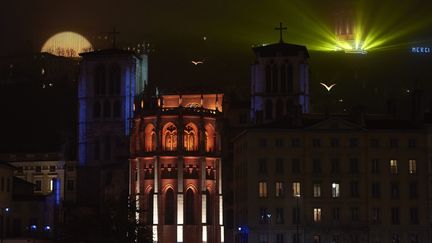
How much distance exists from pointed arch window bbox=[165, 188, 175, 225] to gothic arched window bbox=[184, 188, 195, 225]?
1.85m

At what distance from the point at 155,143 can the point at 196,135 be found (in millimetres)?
5707

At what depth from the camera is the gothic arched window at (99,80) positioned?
6676 inches

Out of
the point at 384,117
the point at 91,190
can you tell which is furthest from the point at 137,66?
the point at 384,117

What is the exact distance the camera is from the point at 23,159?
186125mm

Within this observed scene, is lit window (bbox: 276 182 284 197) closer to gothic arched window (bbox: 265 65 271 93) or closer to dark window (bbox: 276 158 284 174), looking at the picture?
dark window (bbox: 276 158 284 174)

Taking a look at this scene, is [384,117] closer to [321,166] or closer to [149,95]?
[321,166]

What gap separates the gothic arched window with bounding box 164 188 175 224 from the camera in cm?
15275

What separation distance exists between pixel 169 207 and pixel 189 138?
32.9ft

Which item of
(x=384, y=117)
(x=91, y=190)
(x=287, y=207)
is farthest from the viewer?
(x=91, y=190)

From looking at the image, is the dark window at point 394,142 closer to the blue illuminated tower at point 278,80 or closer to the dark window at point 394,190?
the dark window at point 394,190

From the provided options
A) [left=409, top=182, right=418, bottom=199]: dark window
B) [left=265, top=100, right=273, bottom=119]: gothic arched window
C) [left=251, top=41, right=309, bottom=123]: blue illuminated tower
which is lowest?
[left=409, top=182, right=418, bottom=199]: dark window

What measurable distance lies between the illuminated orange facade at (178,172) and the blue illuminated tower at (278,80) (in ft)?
23.7

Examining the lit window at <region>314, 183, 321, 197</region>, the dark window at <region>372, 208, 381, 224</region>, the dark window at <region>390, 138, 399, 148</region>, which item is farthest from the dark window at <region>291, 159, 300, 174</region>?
the dark window at <region>390, 138, 399, 148</region>

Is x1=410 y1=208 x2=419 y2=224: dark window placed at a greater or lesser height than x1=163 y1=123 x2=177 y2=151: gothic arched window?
lesser
